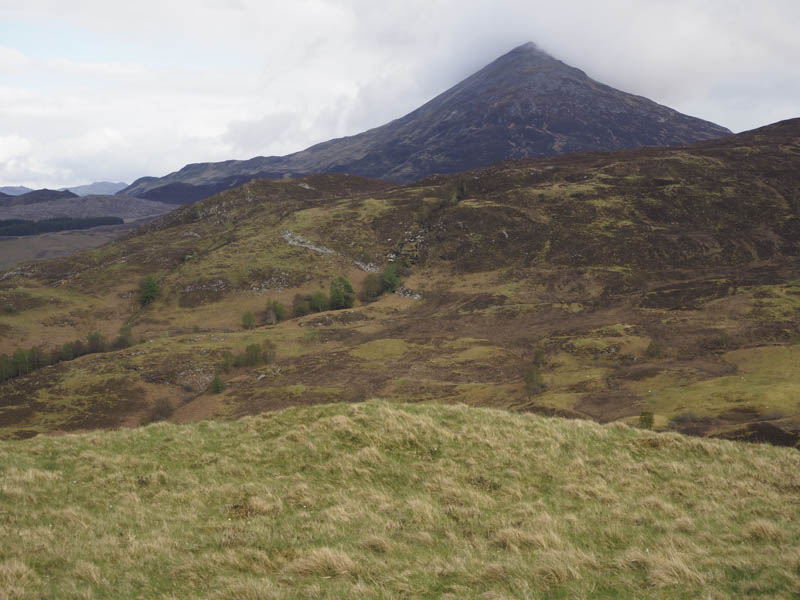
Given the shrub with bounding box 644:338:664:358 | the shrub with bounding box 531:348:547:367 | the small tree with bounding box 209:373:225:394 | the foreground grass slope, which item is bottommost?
the small tree with bounding box 209:373:225:394

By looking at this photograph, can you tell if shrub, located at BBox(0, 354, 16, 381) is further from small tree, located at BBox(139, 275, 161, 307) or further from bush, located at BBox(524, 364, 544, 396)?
bush, located at BBox(524, 364, 544, 396)

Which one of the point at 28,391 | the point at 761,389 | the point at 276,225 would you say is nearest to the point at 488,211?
the point at 276,225

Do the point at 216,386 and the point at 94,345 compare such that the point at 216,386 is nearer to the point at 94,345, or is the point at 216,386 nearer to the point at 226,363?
the point at 226,363

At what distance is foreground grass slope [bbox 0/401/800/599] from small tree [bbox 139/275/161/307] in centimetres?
9818

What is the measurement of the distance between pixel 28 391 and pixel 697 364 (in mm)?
85153

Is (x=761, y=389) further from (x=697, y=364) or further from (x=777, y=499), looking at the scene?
(x=777, y=499)

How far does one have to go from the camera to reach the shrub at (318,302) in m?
102

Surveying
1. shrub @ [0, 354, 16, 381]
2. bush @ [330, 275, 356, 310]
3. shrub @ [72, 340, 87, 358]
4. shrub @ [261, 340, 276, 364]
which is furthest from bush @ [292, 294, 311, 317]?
shrub @ [0, 354, 16, 381]

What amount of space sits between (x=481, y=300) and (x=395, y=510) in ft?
284

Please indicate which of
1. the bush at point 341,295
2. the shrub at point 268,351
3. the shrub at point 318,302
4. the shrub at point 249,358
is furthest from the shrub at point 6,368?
the bush at point 341,295

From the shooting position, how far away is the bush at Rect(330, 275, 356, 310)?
10262 cm

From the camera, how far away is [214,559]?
10.3 m

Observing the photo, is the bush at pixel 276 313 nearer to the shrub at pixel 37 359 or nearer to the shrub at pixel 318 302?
the shrub at pixel 318 302

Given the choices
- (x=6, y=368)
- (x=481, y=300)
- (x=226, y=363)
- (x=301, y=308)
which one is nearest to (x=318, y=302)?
(x=301, y=308)
